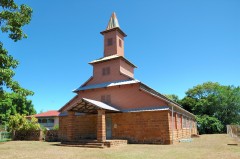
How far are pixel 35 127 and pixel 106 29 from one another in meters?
15.9

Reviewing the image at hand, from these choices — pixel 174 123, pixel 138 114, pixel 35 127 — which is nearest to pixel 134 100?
pixel 138 114

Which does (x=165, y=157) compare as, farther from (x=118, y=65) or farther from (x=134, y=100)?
A: (x=118, y=65)

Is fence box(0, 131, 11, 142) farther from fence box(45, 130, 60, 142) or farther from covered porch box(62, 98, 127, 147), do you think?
covered porch box(62, 98, 127, 147)

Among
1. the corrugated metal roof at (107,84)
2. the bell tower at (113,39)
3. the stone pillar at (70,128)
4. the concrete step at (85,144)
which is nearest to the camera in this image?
the concrete step at (85,144)

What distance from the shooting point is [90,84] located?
28281 millimetres

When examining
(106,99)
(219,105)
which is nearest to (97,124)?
(106,99)

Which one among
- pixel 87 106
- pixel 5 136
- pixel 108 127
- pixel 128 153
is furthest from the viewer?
pixel 5 136

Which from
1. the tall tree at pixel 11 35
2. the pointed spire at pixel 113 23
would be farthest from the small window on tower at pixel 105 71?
the tall tree at pixel 11 35

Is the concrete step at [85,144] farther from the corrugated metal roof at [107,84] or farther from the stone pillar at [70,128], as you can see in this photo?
the corrugated metal roof at [107,84]

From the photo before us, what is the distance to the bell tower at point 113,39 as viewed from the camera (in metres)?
29.2

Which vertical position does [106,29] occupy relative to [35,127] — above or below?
above

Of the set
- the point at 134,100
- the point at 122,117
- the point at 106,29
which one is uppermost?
the point at 106,29

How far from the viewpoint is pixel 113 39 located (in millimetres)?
29391

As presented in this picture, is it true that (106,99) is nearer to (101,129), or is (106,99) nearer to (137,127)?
(137,127)
